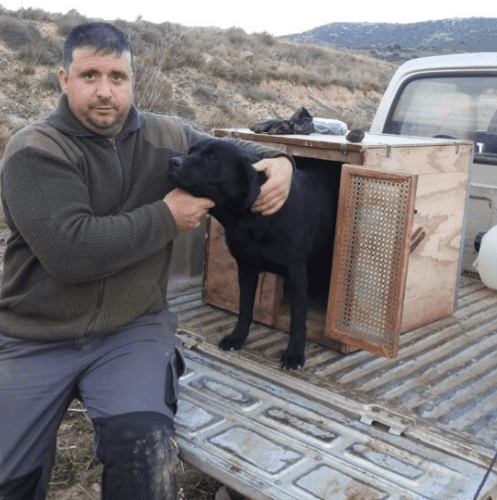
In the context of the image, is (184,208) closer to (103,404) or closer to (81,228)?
(81,228)

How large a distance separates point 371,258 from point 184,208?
85 centimetres

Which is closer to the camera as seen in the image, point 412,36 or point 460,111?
point 460,111

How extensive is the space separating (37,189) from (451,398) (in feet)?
5.58

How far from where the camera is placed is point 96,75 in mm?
2311

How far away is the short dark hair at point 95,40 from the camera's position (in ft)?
7.47

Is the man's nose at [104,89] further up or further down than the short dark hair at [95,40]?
further down

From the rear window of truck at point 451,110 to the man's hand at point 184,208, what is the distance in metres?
2.35

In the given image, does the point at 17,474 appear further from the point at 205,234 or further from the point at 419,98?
the point at 419,98

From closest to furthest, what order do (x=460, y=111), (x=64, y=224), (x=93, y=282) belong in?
(x=64, y=224) → (x=93, y=282) → (x=460, y=111)

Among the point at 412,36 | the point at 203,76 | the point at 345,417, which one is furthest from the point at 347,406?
the point at 412,36

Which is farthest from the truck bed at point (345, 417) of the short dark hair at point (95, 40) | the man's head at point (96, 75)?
the short dark hair at point (95, 40)

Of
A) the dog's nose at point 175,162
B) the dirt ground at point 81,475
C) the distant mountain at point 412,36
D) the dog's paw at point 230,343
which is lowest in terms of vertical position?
the dirt ground at point 81,475

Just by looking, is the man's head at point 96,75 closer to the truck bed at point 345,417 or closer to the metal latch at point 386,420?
the truck bed at point 345,417

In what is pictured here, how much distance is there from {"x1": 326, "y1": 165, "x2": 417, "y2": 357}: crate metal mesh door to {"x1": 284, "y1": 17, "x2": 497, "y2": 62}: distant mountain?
176 ft
